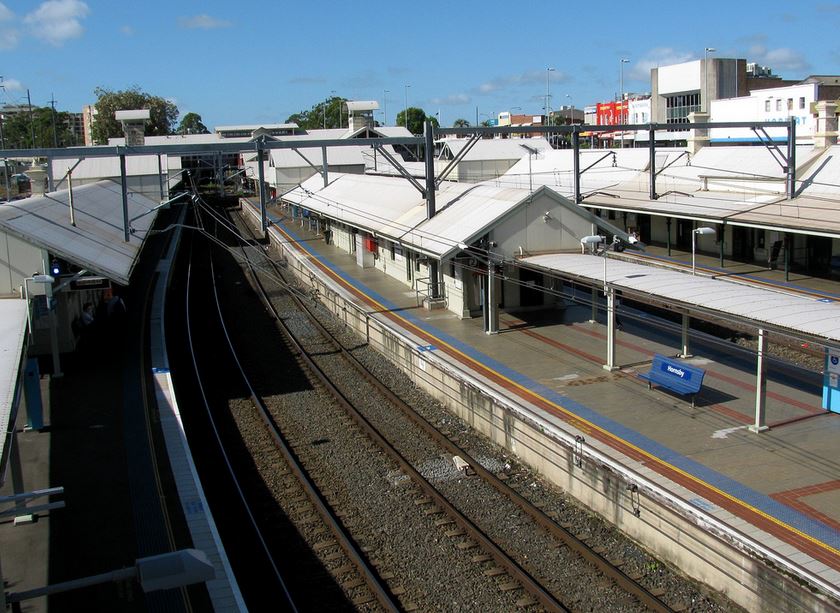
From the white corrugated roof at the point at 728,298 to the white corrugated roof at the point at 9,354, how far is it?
8.65 m

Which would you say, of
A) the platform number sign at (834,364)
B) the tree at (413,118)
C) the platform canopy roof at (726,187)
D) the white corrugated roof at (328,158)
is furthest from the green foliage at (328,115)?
the platform number sign at (834,364)

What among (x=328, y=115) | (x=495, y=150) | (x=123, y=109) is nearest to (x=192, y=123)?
(x=328, y=115)

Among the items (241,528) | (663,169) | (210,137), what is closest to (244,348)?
(241,528)

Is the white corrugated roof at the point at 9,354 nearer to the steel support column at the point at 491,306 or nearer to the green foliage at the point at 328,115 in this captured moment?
the steel support column at the point at 491,306

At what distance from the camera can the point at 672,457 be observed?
401 inches

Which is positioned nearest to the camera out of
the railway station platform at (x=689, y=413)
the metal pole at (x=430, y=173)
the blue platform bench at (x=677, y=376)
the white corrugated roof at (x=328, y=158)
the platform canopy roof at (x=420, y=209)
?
the railway station platform at (x=689, y=413)

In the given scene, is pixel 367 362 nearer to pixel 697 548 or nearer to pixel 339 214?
pixel 697 548

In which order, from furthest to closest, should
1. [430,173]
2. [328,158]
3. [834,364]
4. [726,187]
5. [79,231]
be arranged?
[328,158], [726,187], [430,173], [79,231], [834,364]

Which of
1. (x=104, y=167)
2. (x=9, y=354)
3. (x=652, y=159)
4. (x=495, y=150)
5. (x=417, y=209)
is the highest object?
(x=495, y=150)

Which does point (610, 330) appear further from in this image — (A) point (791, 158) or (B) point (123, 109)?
(B) point (123, 109)

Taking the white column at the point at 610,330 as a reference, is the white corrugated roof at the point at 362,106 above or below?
above

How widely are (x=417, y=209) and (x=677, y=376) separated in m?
12.3

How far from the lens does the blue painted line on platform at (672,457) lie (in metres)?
8.28

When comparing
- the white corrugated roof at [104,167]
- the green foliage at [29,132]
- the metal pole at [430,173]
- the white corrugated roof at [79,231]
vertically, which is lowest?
the white corrugated roof at [79,231]
